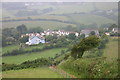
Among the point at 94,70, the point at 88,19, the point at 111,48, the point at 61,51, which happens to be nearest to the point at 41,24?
the point at 88,19

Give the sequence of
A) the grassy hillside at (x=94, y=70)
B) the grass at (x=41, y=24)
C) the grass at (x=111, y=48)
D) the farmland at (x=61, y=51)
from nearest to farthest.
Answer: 1. the grassy hillside at (x=94, y=70)
2. the farmland at (x=61, y=51)
3. the grass at (x=111, y=48)
4. the grass at (x=41, y=24)

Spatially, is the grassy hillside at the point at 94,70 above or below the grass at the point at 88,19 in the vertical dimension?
below

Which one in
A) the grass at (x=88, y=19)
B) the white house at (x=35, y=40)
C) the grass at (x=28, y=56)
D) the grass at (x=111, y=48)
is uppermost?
the grass at (x=88, y=19)

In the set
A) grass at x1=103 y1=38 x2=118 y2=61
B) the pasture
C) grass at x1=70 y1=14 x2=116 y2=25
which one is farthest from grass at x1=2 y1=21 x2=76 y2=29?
grass at x1=103 y1=38 x2=118 y2=61

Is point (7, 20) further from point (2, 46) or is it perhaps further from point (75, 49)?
point (75, 49)

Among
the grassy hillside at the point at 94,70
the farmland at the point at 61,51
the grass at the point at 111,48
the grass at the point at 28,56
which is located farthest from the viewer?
the grass at the point at 28,56

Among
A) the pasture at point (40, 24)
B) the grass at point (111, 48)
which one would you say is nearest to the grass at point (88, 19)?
the pasture at point (40, 24)

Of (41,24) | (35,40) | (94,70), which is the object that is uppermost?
(41,24)

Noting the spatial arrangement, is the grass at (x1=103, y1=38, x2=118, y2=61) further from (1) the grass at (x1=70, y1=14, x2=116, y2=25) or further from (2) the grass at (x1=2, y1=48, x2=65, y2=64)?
(1) the grass at (x1=70, y1=14, x2=116, y2=25)

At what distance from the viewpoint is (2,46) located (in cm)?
3722

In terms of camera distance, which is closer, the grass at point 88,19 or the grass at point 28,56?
the grass at point 28,56

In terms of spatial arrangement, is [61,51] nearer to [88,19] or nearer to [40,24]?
[40,24]

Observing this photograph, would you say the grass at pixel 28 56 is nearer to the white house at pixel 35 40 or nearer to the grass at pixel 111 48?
the white house at pixel 35 40

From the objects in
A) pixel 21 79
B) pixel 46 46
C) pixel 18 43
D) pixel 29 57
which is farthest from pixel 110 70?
pixel 18 43
